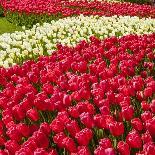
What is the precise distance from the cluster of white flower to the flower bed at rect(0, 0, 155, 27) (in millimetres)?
A: 2682

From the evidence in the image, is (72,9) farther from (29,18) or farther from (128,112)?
(128,112)

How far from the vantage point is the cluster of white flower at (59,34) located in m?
10.1

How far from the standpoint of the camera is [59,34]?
12328mm

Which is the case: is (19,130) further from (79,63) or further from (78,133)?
(79,63)

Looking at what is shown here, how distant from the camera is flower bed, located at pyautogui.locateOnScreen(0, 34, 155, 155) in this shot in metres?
4.06

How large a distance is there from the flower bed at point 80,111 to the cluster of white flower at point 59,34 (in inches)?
99.9

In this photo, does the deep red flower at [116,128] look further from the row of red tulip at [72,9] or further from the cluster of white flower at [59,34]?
the row of red tulip at [72,9]

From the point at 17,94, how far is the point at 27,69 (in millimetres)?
1605

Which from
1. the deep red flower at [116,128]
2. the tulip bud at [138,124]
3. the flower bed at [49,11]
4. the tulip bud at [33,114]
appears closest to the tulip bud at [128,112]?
the tulip bud at [138,124]

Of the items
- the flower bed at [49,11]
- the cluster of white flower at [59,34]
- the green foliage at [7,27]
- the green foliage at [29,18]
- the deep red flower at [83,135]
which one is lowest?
the green foliage at [7,27]

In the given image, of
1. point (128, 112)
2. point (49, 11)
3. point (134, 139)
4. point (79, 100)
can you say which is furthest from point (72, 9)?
point (134, 139)

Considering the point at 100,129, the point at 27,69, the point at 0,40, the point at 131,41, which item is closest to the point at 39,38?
the point at 0,40

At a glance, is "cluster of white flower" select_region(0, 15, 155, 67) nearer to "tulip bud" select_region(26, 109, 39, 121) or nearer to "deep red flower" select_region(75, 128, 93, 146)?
"tulip bud" select_region(26, 109, 39, 121)

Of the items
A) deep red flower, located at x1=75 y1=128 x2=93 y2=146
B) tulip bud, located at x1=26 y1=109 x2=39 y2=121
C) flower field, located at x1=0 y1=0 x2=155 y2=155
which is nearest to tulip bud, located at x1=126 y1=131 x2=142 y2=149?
flower field, located at x1=0 y1=0 x2=155 y2=155
